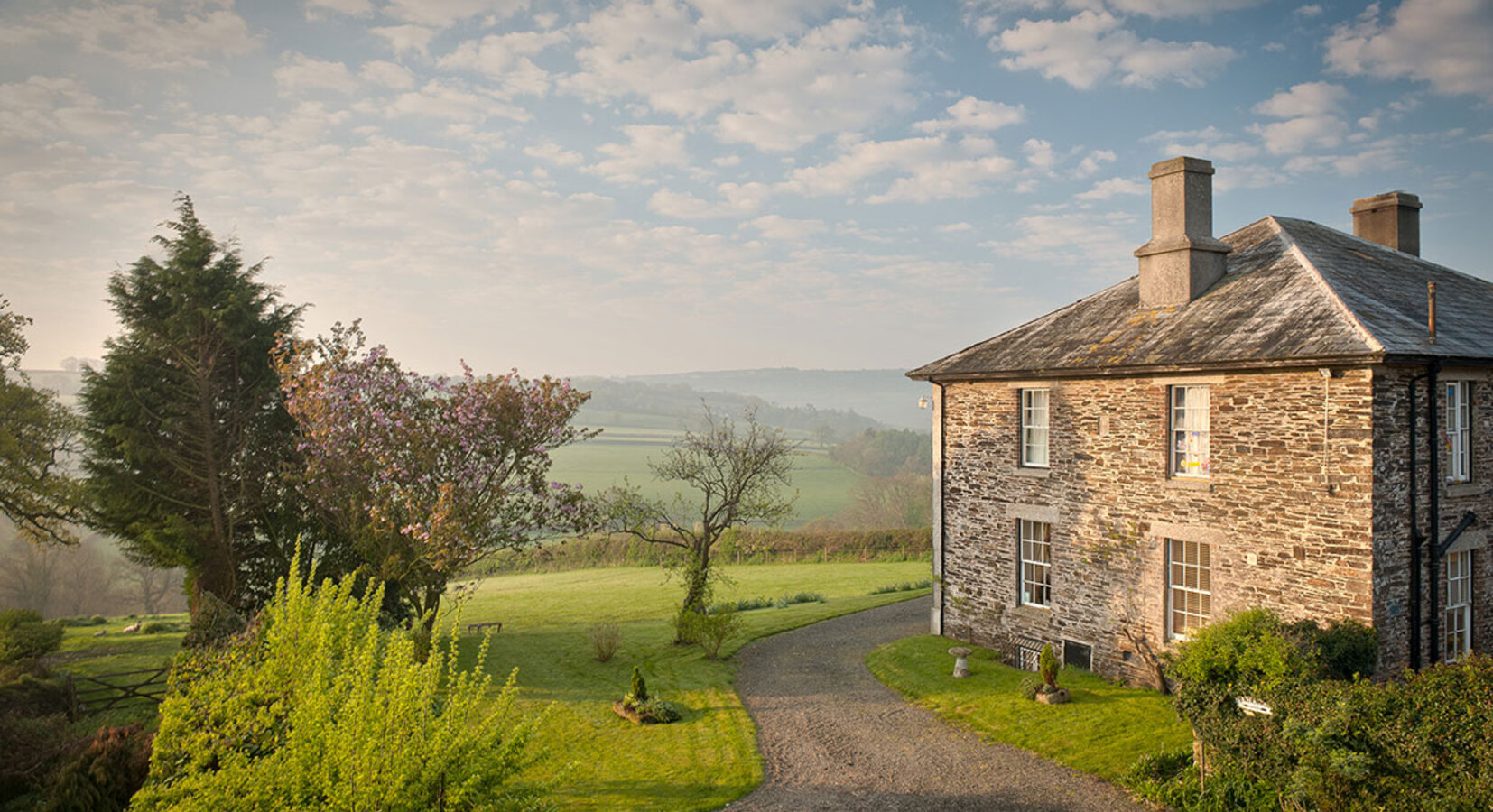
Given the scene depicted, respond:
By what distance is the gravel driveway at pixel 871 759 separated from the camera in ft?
41.5

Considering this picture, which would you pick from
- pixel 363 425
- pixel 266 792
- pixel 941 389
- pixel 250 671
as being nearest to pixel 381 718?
pixel 266 792

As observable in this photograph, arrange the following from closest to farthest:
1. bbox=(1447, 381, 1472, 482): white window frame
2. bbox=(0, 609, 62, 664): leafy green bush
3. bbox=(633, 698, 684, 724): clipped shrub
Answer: bbox=(1447, 381, 1472, 482): white window frame, bbox=(633, 698, 684, 724): clipped shrub, bbox=(0, 609, 62, 664): leafy green bush

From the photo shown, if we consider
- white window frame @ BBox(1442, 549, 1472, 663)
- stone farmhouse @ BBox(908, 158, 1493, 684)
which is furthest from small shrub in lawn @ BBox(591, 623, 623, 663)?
white window frame @ BBox(1442, 549, 1472, 663)

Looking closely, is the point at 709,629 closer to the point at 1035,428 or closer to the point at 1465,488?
the point at 1035,428

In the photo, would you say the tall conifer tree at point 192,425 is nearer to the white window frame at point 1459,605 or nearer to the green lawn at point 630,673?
the green lawn at point 630,673

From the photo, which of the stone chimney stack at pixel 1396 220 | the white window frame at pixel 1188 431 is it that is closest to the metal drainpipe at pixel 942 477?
the white window frame at pixel 1188 431

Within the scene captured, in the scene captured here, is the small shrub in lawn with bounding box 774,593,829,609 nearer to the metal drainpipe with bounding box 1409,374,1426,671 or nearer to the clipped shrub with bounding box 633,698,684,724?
the clipped shrub with bounding box 633,698,684,724

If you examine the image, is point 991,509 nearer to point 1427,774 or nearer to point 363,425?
point 1427,774

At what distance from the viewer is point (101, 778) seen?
11336mm

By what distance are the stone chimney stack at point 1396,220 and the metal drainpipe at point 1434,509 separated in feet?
31.7

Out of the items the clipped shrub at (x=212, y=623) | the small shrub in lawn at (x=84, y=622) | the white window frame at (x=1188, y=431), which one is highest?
the white window frame at (x=1188, y=431)

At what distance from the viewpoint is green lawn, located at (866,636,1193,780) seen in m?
13.9

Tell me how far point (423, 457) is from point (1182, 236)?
18.2 metres

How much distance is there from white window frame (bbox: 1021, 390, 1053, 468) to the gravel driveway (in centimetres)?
625
